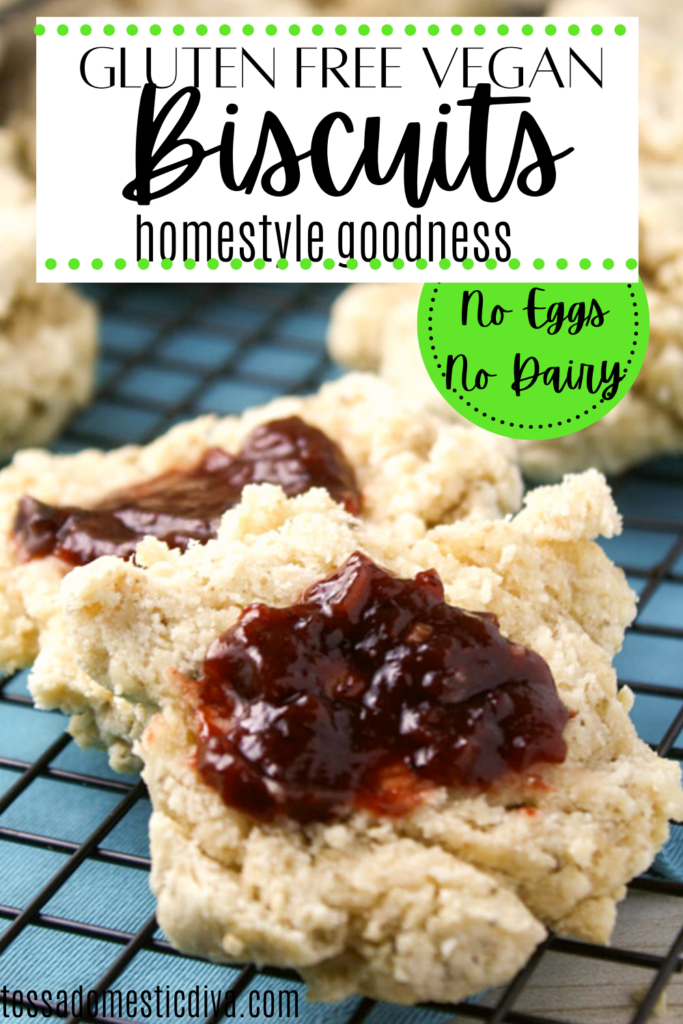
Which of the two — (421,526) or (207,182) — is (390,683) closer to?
(421,526)

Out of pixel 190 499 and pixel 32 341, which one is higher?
pixel 32 341

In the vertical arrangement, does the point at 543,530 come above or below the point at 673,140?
below

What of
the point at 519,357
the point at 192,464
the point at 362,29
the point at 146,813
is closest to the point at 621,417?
the point at 519,357

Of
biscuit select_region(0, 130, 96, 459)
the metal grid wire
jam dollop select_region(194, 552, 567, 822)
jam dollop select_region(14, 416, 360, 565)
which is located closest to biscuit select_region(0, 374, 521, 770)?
jam dollop select_region(14, 416, 360, 565)

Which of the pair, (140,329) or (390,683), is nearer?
(390,683)

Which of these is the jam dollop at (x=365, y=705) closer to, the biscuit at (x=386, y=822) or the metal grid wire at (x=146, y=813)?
the biscuit at (x=386, y=822)

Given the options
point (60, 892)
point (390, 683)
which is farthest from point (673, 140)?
point (60, 892)

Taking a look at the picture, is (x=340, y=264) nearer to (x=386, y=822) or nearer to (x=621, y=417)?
(x=621, y=417)
